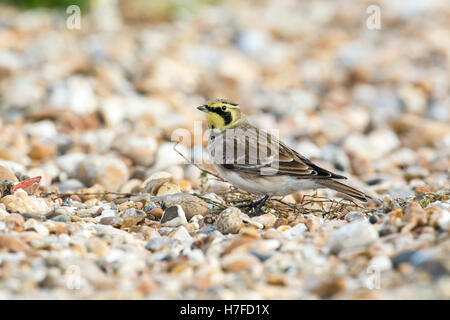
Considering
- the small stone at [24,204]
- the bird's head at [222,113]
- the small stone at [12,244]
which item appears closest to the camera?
the small stone at [12,244]

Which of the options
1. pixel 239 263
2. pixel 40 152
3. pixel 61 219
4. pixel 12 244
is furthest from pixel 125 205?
pixel 40 152

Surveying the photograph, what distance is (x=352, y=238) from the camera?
3.53m

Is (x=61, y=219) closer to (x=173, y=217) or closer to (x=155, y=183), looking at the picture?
(x=173, y=217)

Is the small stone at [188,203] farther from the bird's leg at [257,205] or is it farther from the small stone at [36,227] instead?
the small stone at [36,227]

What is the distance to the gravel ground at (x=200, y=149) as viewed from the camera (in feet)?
10.8

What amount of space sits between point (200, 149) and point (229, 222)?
278 cm

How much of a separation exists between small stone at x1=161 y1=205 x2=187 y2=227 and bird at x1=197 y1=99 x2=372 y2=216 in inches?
20.1

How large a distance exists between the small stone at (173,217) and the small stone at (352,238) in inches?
45.5

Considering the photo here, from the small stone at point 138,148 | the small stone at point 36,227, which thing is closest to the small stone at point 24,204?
the small stone at point 36,227
